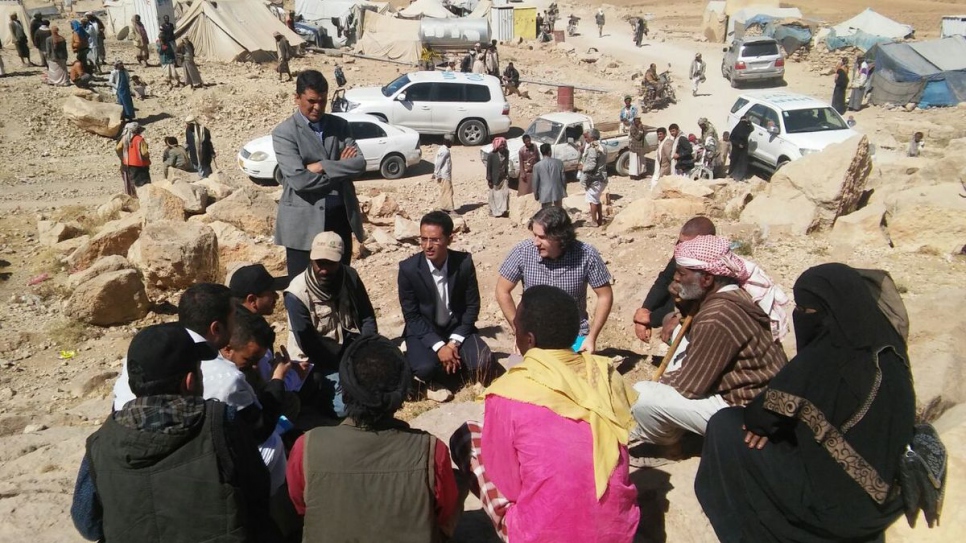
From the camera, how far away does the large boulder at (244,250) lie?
9.22 metres

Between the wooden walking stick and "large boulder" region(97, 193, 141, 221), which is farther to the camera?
"large boulder" region(97, 193, 141, 221)

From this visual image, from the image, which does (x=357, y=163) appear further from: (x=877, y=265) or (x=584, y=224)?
(x=584, y=224)

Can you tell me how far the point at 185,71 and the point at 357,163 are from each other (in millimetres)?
19621

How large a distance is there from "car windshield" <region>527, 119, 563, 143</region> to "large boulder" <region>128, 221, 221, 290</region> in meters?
9.81

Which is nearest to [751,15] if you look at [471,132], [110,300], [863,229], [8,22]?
[471,132]

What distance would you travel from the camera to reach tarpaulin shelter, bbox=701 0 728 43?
3725 centimetres

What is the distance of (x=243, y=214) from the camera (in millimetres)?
10617

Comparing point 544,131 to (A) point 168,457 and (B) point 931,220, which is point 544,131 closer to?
(B) point 931,220

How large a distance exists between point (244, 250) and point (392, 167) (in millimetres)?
7501

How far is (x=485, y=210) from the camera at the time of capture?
1482 cm

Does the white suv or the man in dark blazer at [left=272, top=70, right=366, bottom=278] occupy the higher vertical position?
the man in dark blazer at [left=272, top=70, right=366, bottom=278]

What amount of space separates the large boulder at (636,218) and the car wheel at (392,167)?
270 inches

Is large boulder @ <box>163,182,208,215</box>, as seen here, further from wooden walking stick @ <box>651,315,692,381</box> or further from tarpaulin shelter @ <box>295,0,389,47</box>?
tarpaulin shelter @ <box>295,0,389,47</box>

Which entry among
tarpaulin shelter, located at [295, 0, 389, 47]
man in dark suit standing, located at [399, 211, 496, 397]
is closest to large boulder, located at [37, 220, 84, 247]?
man in dark suit standing, located at [399, 211, 496, 397]
